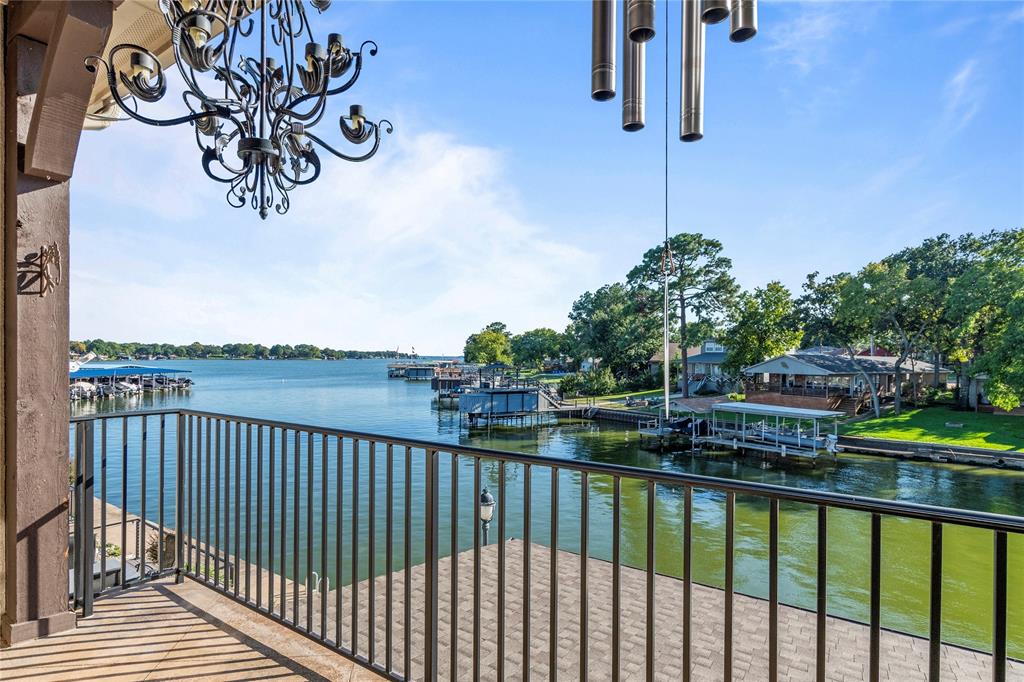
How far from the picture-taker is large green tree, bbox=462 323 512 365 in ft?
200

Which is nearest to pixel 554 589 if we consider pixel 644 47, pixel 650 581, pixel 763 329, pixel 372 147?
pixel 650 581

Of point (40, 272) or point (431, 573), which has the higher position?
point (40, 272)

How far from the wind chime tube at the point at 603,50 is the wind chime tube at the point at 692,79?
0.21m

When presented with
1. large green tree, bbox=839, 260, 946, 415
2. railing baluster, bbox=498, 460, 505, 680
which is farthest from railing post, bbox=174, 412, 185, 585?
large green tree, bbox=839, 260, 946, 415

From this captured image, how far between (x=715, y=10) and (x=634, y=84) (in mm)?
377

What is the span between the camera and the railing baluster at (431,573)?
170 cm

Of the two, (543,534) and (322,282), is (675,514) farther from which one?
(322,282)

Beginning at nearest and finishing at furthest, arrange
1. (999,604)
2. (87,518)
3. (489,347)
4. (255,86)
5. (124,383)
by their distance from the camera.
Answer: (999,604)
(87,518)
(255,86)
(124,383)
(489,347)

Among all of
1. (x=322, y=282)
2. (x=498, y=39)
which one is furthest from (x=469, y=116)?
(x=322, y=282)

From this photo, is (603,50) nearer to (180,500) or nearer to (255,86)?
(255,86)

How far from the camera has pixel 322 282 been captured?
2922 cm

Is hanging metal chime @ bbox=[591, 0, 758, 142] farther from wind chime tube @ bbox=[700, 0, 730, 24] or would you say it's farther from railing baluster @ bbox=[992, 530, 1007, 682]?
railing baluster @ bbox=[992, 530, 1007, 682]

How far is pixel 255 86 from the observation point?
2.50m

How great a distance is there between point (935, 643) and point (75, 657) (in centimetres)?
266
